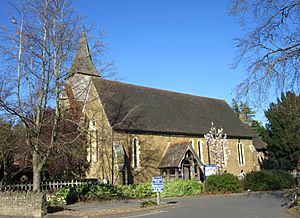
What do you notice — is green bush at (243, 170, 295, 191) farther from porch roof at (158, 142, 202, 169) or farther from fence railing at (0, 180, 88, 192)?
fence railing at (0, 180, 88, 192)

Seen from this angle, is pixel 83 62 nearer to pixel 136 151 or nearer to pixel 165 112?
pixel 136 151

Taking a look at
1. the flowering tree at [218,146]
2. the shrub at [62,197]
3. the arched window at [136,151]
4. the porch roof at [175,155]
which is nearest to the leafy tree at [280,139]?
the flowering tree at [218,146]

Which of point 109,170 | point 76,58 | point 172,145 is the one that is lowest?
point 109,170

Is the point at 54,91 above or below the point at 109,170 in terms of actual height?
above

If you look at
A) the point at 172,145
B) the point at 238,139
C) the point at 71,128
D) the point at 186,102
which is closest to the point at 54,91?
the point at 71,128

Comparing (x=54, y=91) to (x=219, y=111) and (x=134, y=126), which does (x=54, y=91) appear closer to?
(x=134, y=126)

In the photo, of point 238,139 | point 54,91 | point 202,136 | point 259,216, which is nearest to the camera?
point 259,216

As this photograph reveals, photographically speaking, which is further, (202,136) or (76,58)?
(202,136)

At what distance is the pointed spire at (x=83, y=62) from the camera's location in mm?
15992

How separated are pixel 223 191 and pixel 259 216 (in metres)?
12.3

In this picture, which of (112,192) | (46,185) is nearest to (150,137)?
(112,192)

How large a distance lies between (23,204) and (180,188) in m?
12.1

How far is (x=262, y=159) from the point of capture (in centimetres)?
4478

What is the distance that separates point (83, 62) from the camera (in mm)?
16047
